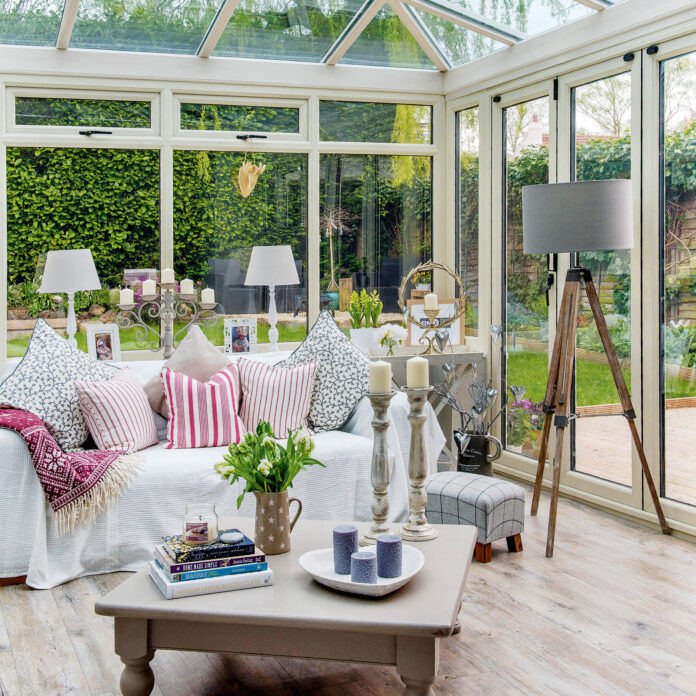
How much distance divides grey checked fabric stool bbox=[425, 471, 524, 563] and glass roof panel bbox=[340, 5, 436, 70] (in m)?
2.89

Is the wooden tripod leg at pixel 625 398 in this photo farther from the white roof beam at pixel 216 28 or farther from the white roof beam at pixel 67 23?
the white roof beam at pixel 67 23

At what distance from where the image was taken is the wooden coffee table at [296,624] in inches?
82.7

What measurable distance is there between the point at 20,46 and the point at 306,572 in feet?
12.1

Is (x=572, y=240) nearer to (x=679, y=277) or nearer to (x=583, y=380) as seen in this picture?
(x=679, y=277)

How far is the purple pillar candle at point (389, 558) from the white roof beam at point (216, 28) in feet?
11.3

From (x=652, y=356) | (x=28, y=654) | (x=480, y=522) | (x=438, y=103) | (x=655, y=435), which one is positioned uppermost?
(x=438, y=103)

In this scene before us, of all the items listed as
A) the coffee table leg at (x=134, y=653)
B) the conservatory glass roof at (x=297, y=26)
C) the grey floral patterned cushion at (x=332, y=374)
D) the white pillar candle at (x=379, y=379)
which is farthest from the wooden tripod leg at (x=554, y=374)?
the coffee table leg at (x=134, y=653)

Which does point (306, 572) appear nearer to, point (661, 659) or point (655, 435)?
point (661, 659)

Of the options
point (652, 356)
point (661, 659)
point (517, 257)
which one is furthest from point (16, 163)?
point (661, 659)

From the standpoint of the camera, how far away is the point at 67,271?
4.55 m

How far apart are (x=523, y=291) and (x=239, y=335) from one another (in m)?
1.72

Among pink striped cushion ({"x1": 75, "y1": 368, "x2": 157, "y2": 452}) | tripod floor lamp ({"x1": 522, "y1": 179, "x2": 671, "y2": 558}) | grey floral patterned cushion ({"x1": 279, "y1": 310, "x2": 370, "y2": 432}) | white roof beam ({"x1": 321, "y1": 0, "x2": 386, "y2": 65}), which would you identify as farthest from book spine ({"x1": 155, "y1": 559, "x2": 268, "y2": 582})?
white roof beam ({"x1": 321, "y1": 0, "x2": 386, "y2": 65})

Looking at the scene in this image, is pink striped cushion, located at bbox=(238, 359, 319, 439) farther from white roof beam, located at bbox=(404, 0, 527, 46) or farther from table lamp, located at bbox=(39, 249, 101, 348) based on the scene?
white roof beam, located at bbox=(404, 0, 527, 46)

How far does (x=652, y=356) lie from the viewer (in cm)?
407
